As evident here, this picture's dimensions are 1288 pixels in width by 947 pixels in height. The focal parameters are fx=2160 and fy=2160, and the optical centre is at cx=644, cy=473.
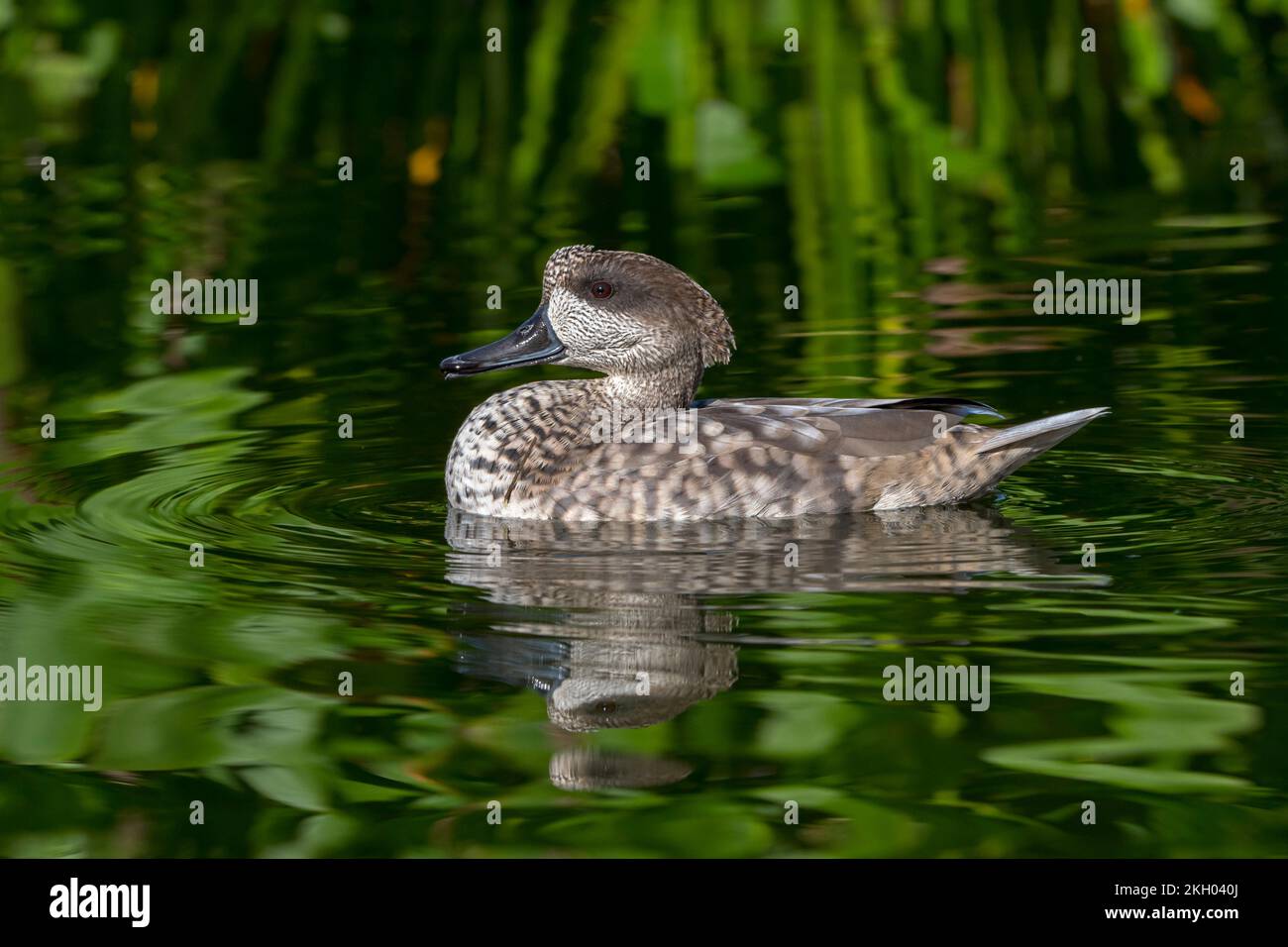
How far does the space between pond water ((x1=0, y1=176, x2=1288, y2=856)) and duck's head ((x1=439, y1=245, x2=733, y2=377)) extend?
96 cm

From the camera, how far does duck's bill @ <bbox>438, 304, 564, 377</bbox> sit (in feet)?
32.3

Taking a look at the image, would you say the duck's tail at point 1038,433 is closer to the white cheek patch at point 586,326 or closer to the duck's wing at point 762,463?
the duck's wing at point 762,463

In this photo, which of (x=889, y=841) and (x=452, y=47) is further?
(x=452, y=47)

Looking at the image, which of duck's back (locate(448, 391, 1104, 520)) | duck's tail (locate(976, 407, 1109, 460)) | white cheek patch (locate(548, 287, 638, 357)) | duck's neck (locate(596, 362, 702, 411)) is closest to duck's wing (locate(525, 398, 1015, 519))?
duck's back (locate(448, 391, 1104, 520))

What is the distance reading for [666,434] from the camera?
9469 mm

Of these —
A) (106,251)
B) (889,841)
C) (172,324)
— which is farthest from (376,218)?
(889,841)

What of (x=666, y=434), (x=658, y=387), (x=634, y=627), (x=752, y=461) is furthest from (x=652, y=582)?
(x=658, y=387)

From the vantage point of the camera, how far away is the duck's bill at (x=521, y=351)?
32.3 ft

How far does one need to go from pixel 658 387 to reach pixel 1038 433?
174 centimetres

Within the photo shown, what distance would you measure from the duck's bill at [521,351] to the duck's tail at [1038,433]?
6.64 feet

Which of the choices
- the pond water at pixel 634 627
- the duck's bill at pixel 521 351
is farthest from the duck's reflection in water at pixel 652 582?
the duck's bill at pixel 521 351

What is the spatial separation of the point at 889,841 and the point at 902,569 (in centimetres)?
258

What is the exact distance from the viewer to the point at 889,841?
5.75m

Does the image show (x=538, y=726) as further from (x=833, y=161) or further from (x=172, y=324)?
(x=833, y=161)
